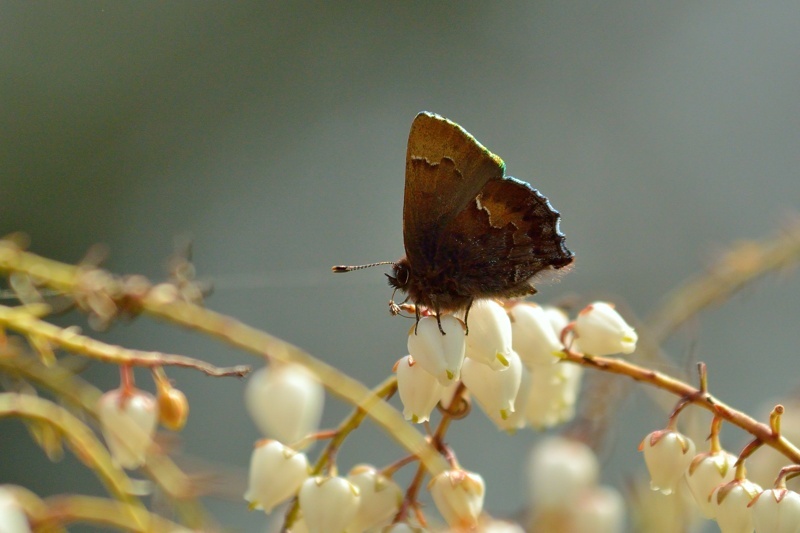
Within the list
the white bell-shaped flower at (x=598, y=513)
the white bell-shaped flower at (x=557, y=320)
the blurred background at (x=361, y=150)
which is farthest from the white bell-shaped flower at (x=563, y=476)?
the blurred background at (x=361, y=150)

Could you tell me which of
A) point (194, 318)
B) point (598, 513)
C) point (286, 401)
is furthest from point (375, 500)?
point (598, 513)

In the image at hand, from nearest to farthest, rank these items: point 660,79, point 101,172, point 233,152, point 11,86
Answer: point 11,86, point 101,172, point 233,152, point 660,79

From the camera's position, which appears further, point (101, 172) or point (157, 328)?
point (101, 172)

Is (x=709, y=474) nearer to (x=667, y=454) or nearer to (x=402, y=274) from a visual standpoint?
(x=667, y=454)

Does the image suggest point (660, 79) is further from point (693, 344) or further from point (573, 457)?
point (693, 344)

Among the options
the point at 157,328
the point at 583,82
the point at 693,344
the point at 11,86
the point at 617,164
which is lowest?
the point at 693,344

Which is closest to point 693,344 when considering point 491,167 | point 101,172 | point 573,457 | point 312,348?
point 491,167

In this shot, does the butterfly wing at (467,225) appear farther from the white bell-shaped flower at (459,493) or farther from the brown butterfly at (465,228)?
the white bell-shaped flower at (459,493)
